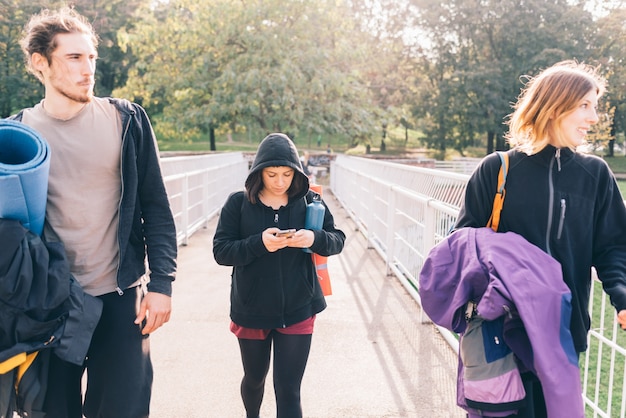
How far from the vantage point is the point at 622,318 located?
1.99m

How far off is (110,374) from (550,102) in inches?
74.0

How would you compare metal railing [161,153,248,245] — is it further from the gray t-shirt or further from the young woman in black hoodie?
the gray t-shirt

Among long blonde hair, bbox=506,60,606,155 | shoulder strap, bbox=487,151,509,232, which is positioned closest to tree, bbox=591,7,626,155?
long blonde hair, bbox=506,60,606,155

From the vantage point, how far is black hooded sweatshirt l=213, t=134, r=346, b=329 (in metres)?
2.78

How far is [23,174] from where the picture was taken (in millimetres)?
1808

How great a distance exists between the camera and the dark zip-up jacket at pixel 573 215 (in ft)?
6.91

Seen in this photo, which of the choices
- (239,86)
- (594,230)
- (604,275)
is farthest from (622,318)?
(239,86)

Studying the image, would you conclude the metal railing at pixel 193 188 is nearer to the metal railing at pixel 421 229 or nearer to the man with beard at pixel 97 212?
the metal railing at pixel 421 229

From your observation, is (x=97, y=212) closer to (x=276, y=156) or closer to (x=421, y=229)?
(x=276, y=156)

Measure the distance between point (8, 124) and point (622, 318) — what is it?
211 cm

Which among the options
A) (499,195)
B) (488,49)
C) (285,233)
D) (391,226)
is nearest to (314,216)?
(285,233)

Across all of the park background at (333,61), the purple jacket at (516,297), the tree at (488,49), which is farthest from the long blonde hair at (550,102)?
the tree at (488,49)

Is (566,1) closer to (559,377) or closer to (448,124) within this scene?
(448,124)

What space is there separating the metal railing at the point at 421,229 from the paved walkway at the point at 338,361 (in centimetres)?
38
